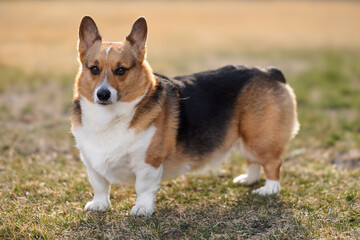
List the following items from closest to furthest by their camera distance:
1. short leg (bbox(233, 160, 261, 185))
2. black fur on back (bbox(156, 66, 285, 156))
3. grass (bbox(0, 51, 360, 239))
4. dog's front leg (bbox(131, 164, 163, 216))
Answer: grass (bbox(0, 51, 360, 239)) → dog's front leg (bbox(131, 164, 163, 216)) → black fur on back (bbox(156, 66, 285, 156)) → short leg (bbox(233, 160, 261, 185))

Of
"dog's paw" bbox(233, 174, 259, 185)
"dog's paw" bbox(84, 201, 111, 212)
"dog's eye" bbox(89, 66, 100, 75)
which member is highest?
"dog's eye" bbox(89, 66, 100, 75)

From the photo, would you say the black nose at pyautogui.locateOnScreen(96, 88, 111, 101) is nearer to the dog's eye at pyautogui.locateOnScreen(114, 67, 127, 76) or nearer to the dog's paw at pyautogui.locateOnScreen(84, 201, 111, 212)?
the dog's eye at pyautogui.locateOnScreen(114, 67, 127, 76)

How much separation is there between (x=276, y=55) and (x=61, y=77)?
757cm

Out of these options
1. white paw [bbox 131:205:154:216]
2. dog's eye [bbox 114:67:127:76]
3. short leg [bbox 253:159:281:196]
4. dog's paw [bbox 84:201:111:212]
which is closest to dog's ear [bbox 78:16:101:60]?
dog's eye [bbox 114:67:127:76]

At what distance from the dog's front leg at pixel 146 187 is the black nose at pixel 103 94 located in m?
0.87

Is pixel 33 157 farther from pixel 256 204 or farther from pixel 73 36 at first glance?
pixel 73 36

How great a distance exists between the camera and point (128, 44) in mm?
4398

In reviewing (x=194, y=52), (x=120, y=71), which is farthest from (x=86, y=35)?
(x=194, y=52)

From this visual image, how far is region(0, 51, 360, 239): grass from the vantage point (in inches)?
158

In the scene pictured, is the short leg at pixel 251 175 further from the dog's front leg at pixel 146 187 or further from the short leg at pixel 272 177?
the dog's front leg at pixel 146 187

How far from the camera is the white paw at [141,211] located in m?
4.38

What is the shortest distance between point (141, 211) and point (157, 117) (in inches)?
39.6

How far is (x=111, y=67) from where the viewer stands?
13.5ft

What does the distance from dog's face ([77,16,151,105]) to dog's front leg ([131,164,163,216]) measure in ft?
2.56
